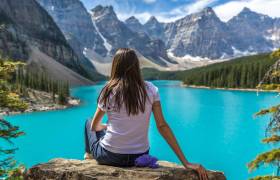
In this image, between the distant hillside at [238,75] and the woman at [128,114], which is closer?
the woman at [128,114]

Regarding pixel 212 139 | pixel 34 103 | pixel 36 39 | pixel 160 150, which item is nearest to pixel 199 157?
pixel 160 150

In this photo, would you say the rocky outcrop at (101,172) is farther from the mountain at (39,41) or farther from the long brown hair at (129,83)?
the mountain at (39,41)

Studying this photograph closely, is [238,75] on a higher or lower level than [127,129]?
higher

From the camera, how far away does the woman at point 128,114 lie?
16.0 feet

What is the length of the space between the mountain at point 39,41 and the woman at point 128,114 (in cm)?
14279

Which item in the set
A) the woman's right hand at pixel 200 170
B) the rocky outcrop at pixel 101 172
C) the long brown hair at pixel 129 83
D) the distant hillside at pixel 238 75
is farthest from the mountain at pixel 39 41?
the woman's right hand at pixel 200 170

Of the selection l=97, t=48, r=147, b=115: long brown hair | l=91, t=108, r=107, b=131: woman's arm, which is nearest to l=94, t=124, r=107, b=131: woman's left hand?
l=91, t=108, r=107, b=131: woman's arm

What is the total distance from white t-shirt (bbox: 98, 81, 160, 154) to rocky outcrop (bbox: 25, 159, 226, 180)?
0.96 feet

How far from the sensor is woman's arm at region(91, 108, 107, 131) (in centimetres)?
520

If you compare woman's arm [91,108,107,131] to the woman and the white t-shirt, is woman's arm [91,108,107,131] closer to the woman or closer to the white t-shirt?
the woman

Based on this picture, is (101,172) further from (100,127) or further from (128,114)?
(128,114)

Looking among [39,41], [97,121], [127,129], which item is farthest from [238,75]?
[127,129]

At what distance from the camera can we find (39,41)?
594 feet

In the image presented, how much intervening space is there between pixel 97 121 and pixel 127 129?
0.54 metres
